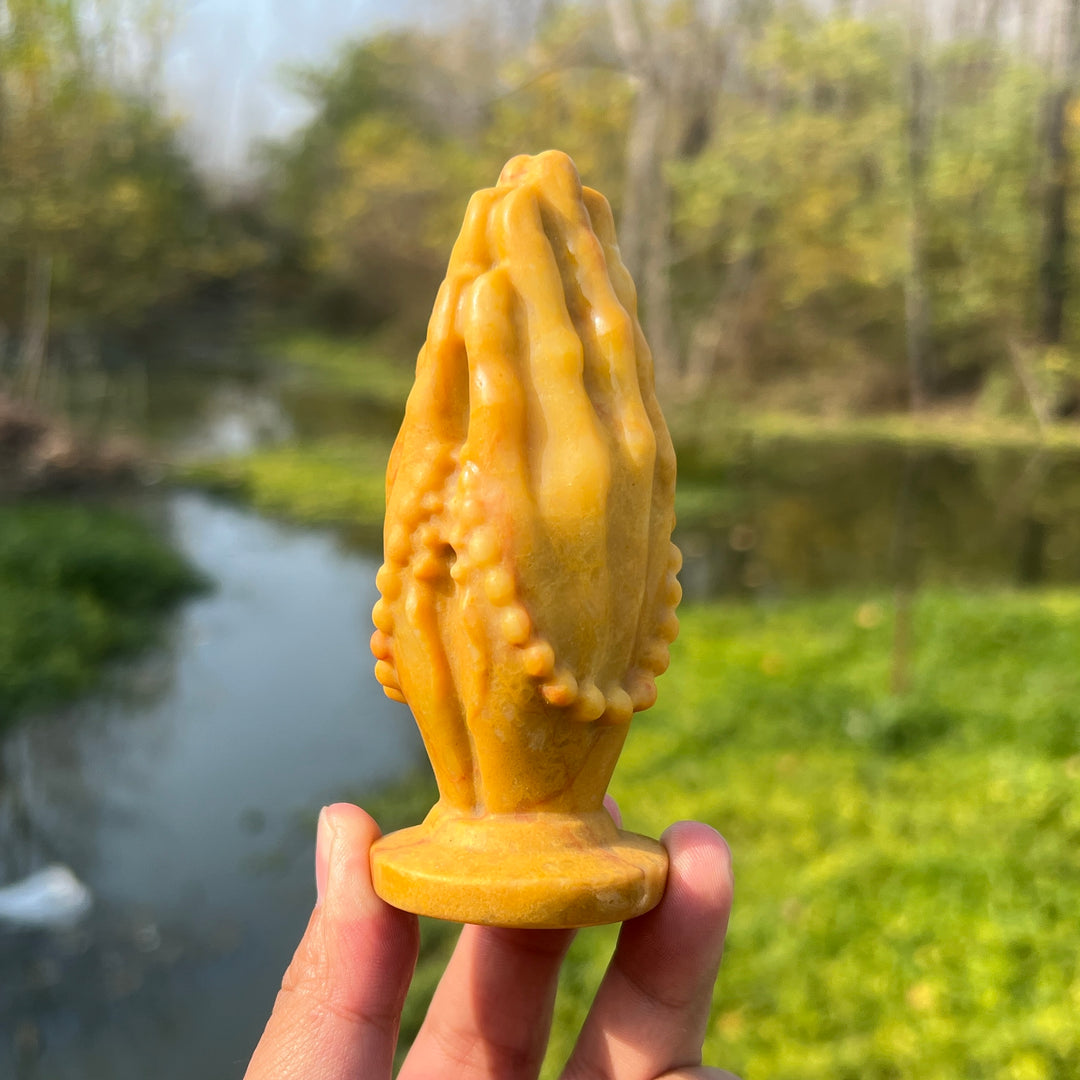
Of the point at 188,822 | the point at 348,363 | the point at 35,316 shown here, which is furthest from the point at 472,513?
the point at 348,363

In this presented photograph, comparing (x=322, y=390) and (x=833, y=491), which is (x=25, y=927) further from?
(x=322, y=390)

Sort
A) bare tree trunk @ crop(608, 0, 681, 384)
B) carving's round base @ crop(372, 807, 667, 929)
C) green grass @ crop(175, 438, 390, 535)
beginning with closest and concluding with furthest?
carving's round base @ crop(372, 807, 667, 929), green grass @ crop(175, 438, 390, 535), bare tree trunk @ crop(608, 0, 681, 384)

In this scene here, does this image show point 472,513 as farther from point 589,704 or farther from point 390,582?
point 589,704

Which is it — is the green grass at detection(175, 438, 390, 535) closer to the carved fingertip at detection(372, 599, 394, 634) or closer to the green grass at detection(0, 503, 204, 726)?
the green grass at detection(0, 503, 204, 726)

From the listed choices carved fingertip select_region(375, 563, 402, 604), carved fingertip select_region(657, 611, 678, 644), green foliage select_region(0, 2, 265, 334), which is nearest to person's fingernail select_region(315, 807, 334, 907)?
carved fingertip select_region(375, 563, 402, 604)

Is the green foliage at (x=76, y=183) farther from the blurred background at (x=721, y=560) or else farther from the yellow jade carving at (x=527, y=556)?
the yellow jade carving at (x=527, y=556)

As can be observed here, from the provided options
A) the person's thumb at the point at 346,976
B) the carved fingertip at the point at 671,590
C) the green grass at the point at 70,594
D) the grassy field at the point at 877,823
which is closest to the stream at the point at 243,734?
the green grass at the point at 70,594
